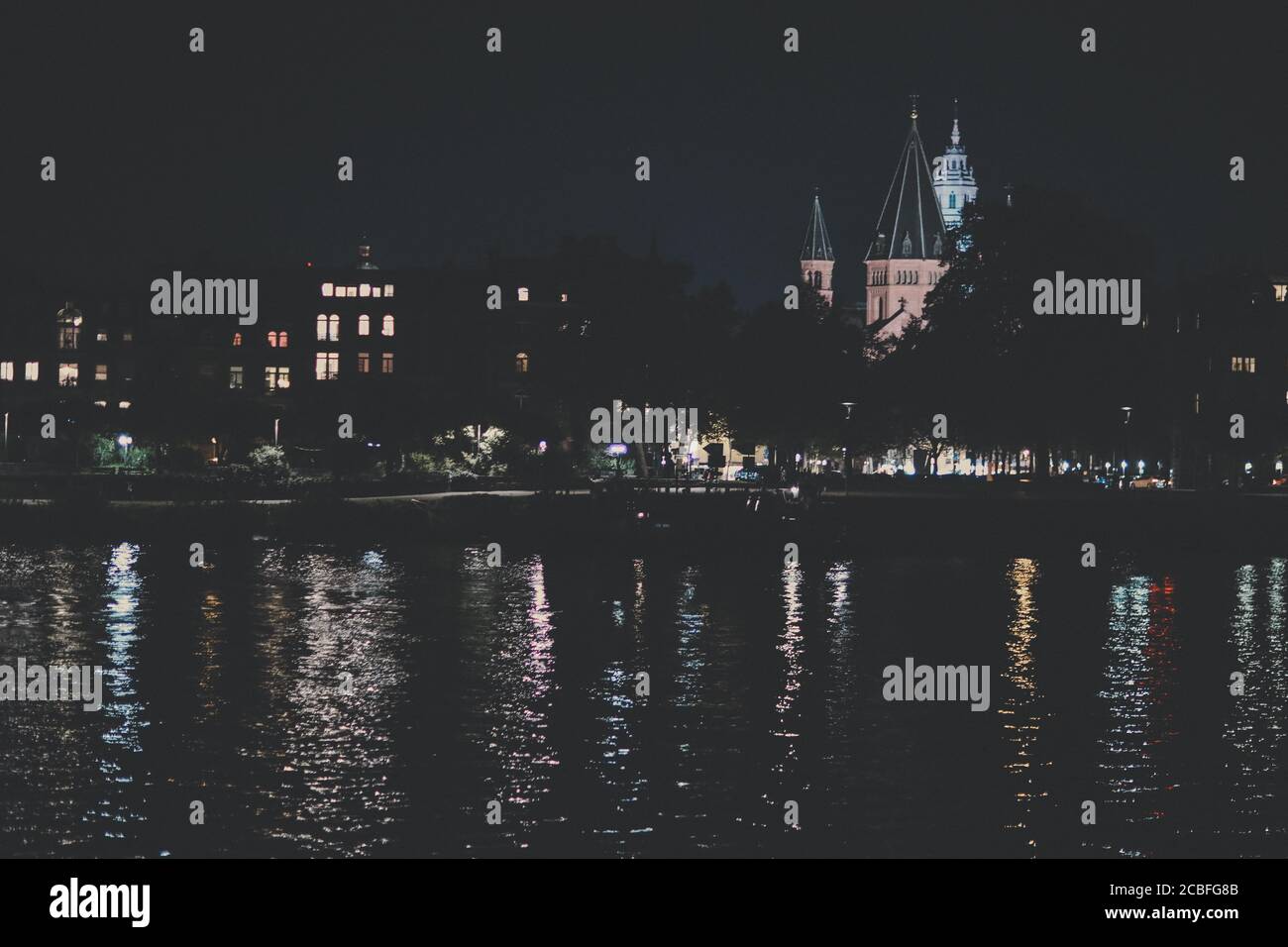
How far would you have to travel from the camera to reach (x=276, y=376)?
146m

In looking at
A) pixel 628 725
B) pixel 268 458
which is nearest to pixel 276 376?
pixel 268 458

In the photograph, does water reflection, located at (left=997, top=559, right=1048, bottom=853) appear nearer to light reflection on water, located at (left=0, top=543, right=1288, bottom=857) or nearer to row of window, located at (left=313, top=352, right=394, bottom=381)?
light reflection on water, located at (left=0, top=543, right=1288, bottom=857)

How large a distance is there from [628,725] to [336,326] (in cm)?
13157

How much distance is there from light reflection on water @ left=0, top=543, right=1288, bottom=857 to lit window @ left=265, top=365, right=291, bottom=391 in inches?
4305

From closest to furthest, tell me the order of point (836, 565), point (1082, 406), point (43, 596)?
point (43, 596) < point (836, 565) < point (1082, 406)

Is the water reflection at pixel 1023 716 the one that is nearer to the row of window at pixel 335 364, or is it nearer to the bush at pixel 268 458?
the bush at pixel 268 458

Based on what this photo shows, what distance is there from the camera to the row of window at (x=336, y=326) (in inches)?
5817

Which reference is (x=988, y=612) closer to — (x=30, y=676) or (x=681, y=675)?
(x=681, y=675)

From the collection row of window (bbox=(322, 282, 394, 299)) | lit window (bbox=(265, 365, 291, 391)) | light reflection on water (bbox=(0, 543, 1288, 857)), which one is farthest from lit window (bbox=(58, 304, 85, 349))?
light reflection on water (bbox=(0, 543, 1288, 857))

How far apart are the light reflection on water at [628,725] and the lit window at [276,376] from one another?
109m

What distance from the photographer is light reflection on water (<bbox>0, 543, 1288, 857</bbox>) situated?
1566cm
